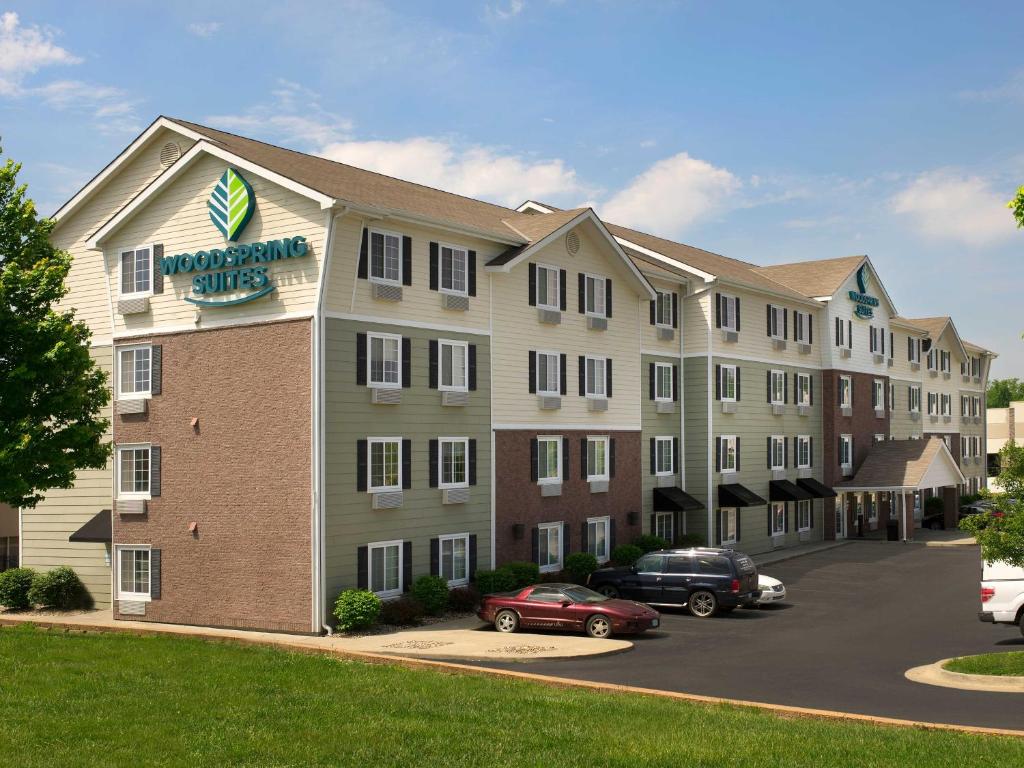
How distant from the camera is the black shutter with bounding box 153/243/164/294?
103 ft

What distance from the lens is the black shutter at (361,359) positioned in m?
28.7

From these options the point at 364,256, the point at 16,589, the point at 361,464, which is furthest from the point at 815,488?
the point at 16,589

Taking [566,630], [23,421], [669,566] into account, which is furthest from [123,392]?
[669,566]

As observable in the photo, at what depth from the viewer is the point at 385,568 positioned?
29.4m

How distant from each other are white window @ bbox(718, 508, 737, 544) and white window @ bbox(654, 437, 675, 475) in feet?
10.5

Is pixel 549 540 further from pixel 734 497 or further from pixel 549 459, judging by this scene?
pixel 734 497

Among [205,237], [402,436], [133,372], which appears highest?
[205,237]

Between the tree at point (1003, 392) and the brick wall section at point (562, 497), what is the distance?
5965 inches

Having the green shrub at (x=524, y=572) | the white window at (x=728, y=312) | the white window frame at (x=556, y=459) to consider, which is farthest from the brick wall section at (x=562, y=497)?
the white window at (x=728, y=312)

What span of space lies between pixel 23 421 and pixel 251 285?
6.78m

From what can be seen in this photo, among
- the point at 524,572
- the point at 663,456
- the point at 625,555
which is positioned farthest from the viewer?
the point at 663,456

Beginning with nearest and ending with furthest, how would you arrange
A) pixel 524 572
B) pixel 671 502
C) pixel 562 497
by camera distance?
pixel 524 572 → pixel 562 497 → pixel 671 502

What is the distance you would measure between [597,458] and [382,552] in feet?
36.7

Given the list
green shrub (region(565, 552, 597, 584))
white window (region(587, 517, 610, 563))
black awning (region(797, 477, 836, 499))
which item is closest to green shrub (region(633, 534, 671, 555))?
white window (region(587, 517, 610, 563))
